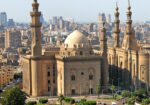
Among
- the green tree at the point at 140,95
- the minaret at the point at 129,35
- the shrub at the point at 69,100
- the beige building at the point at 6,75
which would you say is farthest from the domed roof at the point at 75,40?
the beige building at the point at 6,75

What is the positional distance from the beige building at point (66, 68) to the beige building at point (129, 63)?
337cm

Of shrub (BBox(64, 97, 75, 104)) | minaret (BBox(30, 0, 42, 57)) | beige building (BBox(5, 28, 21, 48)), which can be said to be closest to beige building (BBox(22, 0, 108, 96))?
minaret (BBox(30, 0, 42, 57))

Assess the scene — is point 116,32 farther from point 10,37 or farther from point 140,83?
point 10,37

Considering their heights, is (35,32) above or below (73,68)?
above

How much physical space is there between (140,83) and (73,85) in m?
8.12

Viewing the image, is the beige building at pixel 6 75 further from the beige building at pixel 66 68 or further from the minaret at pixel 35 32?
the minaret at pixel 35 32

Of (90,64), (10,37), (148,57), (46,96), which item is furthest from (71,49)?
(10,37)

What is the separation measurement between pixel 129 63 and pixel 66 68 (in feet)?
27.4

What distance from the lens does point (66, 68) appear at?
40.8m

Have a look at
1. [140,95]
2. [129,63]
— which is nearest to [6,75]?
[129,63]

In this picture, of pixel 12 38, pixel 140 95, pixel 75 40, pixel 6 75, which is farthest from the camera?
pixel 12 38

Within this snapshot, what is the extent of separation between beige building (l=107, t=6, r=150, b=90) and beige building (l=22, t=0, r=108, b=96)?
11.0ft

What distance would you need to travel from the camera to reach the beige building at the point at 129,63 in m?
42.4

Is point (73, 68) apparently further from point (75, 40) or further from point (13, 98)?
point (13, 98)
